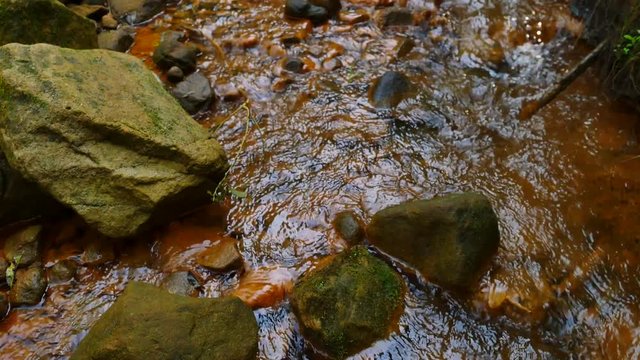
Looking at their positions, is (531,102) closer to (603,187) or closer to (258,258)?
(603,187)

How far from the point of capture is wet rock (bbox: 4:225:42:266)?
3.62m

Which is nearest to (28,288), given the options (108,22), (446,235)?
(446,235)

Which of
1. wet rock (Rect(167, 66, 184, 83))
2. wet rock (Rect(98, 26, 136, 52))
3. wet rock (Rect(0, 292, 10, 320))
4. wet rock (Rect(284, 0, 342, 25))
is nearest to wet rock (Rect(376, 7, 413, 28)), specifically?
wet rock (Rect(284, 0, 342, 25))

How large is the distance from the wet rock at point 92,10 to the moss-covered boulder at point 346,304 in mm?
4357

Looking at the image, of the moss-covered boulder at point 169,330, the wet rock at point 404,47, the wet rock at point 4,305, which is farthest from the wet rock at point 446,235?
the wet rock at point 4,305

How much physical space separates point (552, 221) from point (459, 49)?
240 cm

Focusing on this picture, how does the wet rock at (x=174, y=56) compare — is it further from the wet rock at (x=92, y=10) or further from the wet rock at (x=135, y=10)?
the wet rock at (x=92, y=10)

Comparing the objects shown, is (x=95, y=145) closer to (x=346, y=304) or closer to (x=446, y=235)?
(x=346, y=304)

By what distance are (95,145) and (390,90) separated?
2.69 metres

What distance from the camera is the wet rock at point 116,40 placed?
548cm

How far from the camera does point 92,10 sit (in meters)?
5.94

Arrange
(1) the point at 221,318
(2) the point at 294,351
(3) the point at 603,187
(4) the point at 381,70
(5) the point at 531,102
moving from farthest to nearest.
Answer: (4) the point at 381,70
(5) the point at 531,102
(3) the point at 603,187
(2) the point at 294,351
(1) the point at 221,318

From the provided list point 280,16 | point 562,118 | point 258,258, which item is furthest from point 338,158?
point 280,16

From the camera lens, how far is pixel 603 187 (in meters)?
4.11
